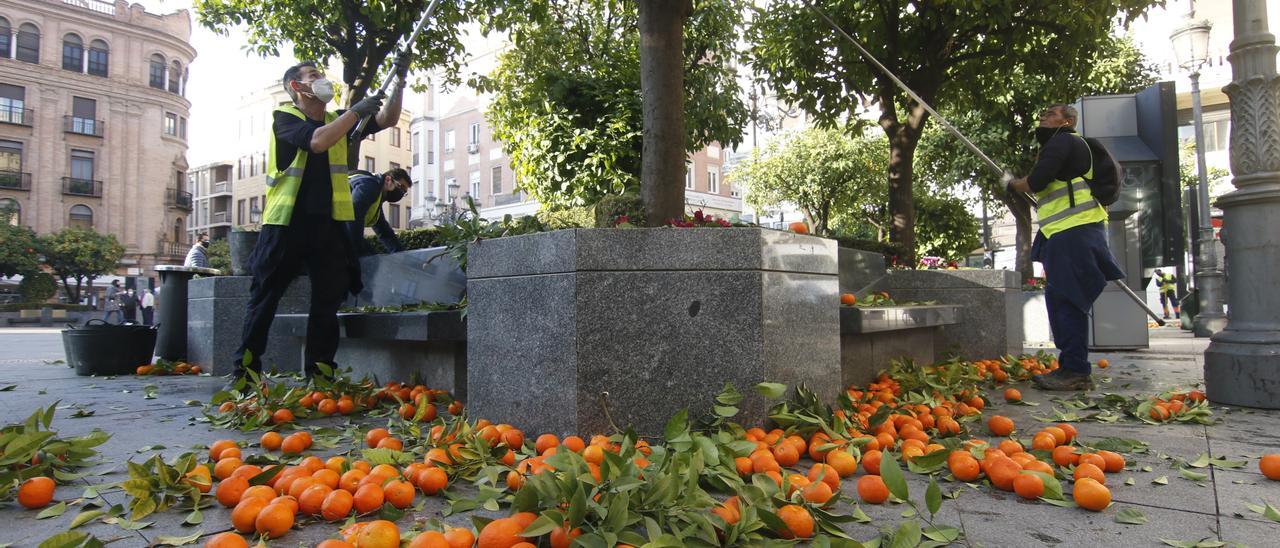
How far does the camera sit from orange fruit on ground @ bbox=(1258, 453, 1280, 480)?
2666 millimetres

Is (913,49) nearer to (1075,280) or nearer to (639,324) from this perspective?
(1075,280)

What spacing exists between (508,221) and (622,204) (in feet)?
6.55

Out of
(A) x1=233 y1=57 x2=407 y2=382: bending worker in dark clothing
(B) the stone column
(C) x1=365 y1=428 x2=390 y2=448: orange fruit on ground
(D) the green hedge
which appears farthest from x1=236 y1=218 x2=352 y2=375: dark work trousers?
(D) the green hedge

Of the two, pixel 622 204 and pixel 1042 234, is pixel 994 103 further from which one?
pixel 622 204

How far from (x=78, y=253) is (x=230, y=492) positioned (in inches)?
1879

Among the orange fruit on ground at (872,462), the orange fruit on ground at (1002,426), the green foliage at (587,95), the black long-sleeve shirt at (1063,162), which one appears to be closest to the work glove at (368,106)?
the orange fruit on ground at (872,462)

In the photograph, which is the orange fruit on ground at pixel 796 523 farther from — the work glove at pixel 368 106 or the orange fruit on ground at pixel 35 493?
the work glove at pixel 368 106

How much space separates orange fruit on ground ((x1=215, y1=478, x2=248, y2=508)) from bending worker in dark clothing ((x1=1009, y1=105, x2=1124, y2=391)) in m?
5.28

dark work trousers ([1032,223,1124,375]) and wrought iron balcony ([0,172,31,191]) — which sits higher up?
wrought iron balcony ([0,172,31,191])

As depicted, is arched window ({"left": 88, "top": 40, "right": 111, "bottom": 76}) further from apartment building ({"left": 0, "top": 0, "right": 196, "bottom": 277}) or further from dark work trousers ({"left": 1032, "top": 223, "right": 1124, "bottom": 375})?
dark work trousers ({"left": 1032, "top": 223, "right": 1124, "bottom": 375})

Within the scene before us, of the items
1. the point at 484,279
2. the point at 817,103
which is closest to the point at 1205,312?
the point at 817,103

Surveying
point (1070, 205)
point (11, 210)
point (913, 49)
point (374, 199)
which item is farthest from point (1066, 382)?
point (11, 210)

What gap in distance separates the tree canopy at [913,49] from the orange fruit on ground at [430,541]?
773 cm

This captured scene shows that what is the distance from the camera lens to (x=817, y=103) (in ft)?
32.6
